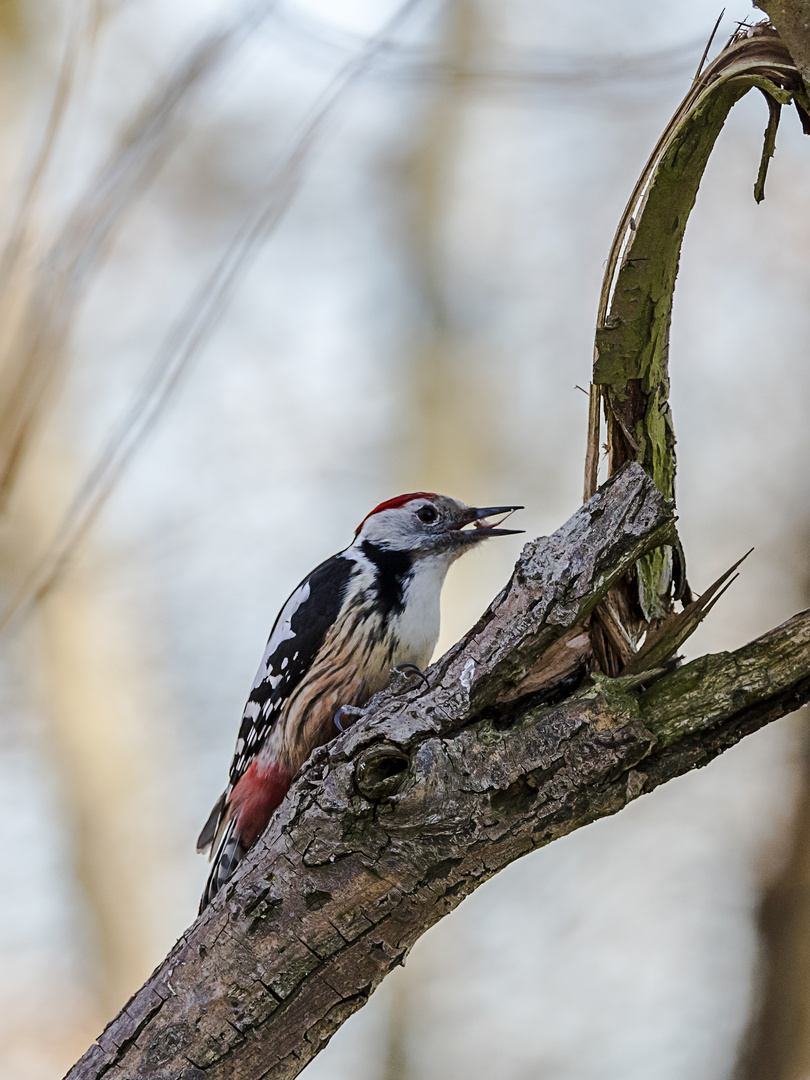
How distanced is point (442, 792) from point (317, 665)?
2.41 ft

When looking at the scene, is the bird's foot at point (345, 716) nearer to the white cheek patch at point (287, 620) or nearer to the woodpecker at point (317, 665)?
the woodpecker at point (317, 665)

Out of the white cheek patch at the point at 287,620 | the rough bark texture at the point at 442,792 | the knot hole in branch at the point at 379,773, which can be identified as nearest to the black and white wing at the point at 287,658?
the white cheek patch at the point at 287,620

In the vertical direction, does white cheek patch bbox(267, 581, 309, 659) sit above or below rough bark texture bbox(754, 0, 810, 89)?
Result: above

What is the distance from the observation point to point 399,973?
4.13 meters

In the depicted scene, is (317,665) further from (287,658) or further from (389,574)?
(389,574)

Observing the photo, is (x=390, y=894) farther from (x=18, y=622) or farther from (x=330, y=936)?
(x=18, y=622)

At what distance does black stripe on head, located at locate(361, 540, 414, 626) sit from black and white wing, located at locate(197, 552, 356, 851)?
7 cm

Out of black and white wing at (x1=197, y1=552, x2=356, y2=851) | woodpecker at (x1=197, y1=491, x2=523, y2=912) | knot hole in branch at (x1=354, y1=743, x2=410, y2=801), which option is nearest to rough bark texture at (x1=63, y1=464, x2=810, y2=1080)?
knot hole in branch at (x1=354, y1=743, x2=410, y2=801)

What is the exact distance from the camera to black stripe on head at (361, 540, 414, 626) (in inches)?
75.4

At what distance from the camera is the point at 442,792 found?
46.1 inches

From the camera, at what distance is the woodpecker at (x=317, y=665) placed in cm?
181

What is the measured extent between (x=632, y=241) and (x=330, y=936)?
102cm

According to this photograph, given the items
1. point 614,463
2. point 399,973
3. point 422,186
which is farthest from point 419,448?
point 614,463

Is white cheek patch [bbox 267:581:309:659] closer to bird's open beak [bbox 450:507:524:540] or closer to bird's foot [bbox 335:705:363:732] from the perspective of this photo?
bird's foot [bbox 335:705:363:732]
